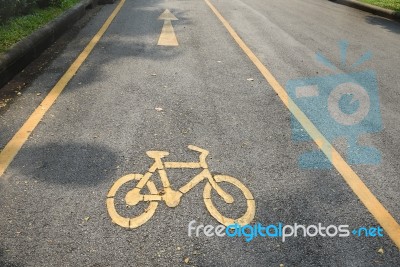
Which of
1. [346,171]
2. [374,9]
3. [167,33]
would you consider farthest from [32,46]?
[374,9]

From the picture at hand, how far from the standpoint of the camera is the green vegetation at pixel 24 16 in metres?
5.88

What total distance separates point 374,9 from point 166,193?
1210 cm

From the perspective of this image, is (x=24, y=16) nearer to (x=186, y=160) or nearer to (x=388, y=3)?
(x=186, y=160)

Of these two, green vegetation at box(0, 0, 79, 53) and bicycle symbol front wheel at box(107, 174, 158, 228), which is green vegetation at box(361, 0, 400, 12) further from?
bicycle symbol front wheel at box(107, 174, 158, 228)

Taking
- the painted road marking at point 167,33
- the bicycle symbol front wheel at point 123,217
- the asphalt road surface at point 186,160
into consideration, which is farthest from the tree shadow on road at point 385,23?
the bicycle symbol front wheel at point 123,217

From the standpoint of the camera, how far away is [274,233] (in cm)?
266

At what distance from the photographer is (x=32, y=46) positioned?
575 cm

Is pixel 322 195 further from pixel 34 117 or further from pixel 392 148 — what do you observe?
pixel 34 117

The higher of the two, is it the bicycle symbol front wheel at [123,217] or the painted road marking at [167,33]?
the painted road marking at [167,33]

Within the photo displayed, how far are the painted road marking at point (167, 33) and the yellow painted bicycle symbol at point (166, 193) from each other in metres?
4.44

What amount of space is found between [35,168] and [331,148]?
2.94 metres

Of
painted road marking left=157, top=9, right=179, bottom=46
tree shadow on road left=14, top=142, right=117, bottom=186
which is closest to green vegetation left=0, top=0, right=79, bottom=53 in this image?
painted road marking left=157, top=9, right=179, bottom=46

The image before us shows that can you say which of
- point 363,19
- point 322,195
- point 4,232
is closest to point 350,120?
point 322,195

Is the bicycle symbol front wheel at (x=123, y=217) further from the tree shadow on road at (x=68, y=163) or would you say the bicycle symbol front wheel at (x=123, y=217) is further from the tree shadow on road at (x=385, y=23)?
the tree shadow on road at (x=385, y=23)
